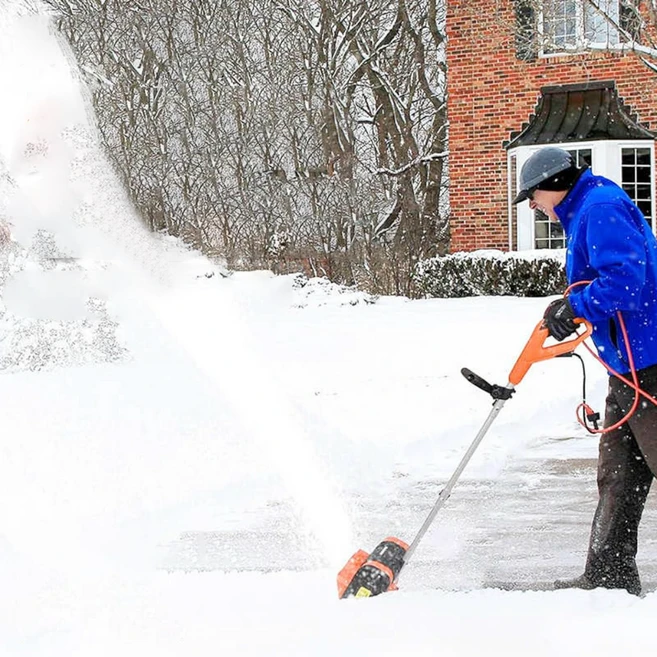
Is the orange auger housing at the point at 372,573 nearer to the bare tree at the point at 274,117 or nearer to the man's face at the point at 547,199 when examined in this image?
the man's face at the point at 547,199

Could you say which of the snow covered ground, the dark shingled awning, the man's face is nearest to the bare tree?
the dark shingled awning

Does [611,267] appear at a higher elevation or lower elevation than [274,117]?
lower

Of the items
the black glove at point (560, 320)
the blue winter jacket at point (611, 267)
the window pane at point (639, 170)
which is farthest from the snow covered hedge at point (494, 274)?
the black glove at point (560, 320)

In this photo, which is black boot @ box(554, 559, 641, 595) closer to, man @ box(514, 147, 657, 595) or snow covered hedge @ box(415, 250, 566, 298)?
man @ box(514, 147, 657, 595)

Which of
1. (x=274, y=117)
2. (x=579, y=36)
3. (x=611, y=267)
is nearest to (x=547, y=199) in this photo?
(x=611, y=267)

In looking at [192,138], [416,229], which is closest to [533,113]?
[416,229]

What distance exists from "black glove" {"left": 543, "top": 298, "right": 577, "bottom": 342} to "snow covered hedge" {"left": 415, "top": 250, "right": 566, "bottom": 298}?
11.4 metres

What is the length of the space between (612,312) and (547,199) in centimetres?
55

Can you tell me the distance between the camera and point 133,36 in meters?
23.2

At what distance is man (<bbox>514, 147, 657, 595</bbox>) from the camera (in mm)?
3822

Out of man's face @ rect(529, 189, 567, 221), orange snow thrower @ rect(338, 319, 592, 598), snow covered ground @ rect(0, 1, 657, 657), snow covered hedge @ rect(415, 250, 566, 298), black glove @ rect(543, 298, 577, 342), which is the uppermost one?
man's face @ rect(529, 189, 567, 221)

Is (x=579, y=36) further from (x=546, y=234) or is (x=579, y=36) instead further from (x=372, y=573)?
(x=372, y=573)

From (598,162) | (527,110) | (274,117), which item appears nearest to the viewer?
(598,162)

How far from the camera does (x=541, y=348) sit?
4004 mm
